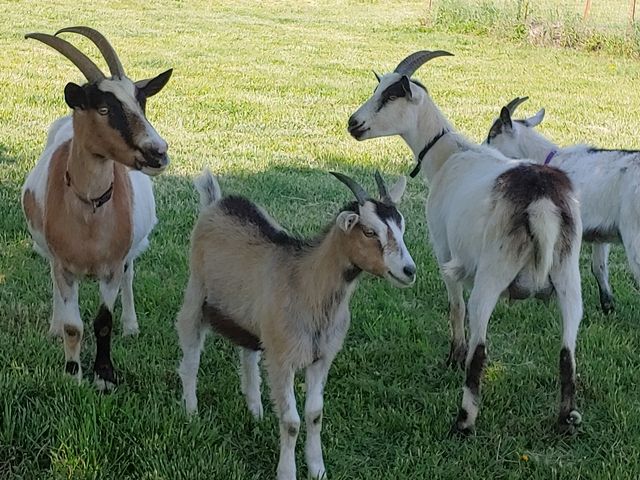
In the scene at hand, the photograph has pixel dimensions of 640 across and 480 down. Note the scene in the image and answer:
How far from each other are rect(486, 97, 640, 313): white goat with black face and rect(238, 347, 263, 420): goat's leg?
208cm

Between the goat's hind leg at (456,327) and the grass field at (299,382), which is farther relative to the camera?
the goat's hind leg at (456,327)

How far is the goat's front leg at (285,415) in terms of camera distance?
336 centimetres

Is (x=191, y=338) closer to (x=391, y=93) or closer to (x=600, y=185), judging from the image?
(x=391, y=93)

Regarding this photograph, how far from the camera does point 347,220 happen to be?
326 cm

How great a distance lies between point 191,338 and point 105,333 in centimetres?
54

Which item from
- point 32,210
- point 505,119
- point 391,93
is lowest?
point 32,210

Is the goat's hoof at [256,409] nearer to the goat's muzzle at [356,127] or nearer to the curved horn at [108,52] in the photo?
the curved horn at [108,52]

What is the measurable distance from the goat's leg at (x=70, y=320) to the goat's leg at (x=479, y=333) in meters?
1.82

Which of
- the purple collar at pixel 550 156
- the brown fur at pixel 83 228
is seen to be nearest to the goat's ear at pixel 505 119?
the purple collar at pixel 550 156

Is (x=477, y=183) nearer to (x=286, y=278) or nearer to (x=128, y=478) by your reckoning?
(x=286, y=278)

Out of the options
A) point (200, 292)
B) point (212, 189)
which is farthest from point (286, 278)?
point (212, 189)

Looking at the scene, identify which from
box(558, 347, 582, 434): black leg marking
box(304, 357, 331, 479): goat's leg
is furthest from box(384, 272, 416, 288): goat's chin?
box(558, 347, 582, 434): black leg marking

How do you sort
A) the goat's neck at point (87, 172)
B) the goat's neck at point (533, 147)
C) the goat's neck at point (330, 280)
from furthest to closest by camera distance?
1. the goat's neck at point (533, 147)
2. the goat's neck at point (87, 172)
3. the goat's neck at point (330, 280)

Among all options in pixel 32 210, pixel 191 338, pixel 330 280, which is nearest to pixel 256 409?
pixel 191 338
